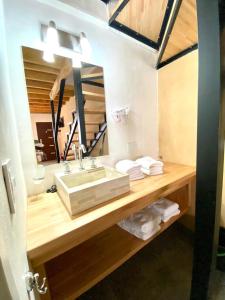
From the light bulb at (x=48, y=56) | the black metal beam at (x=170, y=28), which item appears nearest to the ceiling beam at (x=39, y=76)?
the light bulb at (x=48, y=56)

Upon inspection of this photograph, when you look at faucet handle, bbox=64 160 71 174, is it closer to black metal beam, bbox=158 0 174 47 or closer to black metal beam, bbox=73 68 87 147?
black metal beam, bbox=73 68 87 147

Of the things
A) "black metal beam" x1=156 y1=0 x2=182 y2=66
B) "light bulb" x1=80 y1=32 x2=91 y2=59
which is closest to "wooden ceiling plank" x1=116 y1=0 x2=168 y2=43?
"black metal beam" x1=156 y1=0 x2=182 y2=66

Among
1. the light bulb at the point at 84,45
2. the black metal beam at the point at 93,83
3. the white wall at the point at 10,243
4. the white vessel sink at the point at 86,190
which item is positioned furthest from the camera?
the black metal beam at the point at 93,83

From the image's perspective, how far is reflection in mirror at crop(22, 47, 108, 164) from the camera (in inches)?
45.5

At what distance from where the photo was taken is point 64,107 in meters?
1.32

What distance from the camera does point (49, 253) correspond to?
26.5 inches

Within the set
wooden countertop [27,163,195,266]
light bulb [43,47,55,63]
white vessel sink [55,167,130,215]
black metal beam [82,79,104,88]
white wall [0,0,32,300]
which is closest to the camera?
white wall [0,0,32,300]

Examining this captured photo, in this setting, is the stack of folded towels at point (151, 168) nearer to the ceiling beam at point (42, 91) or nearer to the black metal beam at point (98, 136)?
the black metal beam at point (98, 136)

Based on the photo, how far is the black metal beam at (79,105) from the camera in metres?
1.35

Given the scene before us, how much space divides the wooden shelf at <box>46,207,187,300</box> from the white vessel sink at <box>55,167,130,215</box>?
0.48m

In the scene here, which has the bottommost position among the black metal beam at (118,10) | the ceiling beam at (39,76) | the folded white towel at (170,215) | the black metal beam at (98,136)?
the folded white towel at (170,215)

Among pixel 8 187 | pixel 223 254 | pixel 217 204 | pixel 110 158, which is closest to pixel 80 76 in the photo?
pixel 110 158

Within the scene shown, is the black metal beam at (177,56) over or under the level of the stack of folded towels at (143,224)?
over

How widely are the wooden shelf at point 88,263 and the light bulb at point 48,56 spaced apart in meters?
1.58
